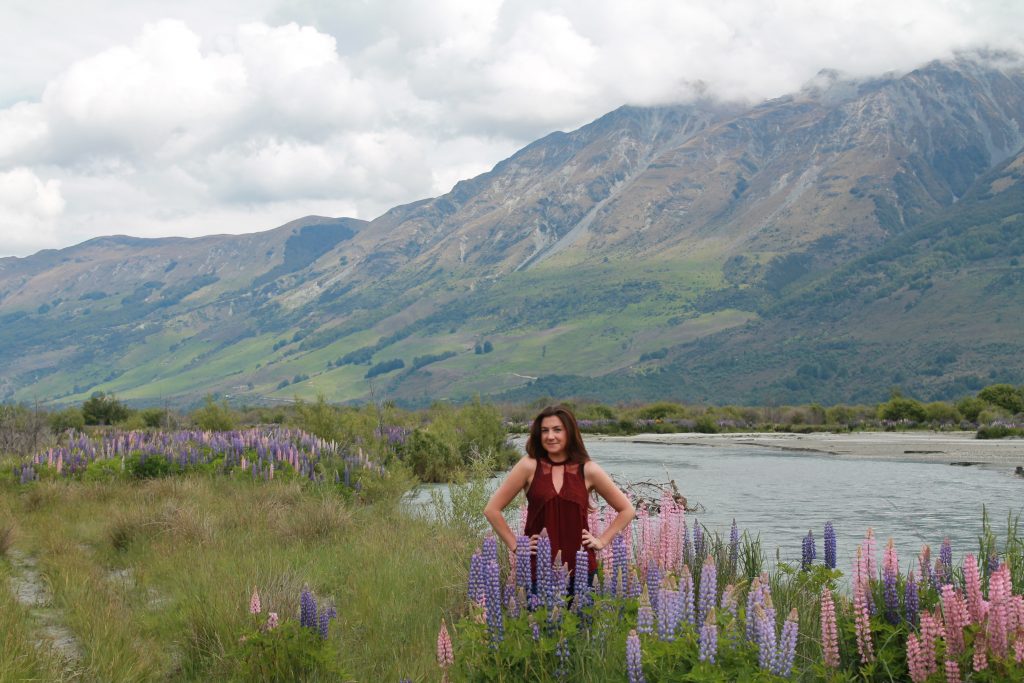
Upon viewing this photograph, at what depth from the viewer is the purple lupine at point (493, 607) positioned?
554 cm

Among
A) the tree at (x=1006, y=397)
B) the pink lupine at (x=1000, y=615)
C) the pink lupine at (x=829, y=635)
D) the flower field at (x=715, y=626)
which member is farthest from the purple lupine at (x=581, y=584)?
the tree at (x=1006, y=397)

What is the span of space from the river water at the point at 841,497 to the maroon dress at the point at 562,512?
398cm

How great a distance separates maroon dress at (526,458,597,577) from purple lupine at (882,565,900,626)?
191cm

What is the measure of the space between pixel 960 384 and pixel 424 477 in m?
128

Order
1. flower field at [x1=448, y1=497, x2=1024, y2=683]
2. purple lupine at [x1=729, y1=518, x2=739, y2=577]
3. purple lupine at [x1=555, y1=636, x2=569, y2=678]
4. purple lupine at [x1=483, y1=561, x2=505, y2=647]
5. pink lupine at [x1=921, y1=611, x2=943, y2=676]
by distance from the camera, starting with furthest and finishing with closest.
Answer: purple lupine at [x1=729, y1=518, x2=739, y2=577]
purple lupine at [x1=483, y1=561, x2=505, y2=647]
purple lupine at [x1=555, y1=636, x2=569, y2=678]
pink lupine at [x1=921, y1=611, x2=943, y2=676]
flower field at [x1=448, y1=497, x2=1024, y2=683]

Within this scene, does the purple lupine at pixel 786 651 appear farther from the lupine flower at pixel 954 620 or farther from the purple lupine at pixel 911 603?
the purple lupine at pixel 911 603

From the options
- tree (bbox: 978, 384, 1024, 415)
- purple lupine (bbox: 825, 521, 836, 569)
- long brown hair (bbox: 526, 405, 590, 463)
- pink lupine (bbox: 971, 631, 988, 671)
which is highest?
long brown hair (bbox: 526, 405, 590, 463)

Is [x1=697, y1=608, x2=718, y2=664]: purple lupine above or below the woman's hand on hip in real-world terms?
below

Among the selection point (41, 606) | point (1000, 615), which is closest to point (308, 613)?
point (41, 606)

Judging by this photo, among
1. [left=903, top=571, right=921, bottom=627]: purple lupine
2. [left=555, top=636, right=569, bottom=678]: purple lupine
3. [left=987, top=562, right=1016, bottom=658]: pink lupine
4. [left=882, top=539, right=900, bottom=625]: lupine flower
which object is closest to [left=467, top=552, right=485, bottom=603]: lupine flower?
[left=555, top=636, right=569, bottom=678]: purple lupine

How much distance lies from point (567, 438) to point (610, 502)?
575 mm

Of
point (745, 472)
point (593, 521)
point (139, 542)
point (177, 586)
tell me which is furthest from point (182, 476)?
point (745, 472)

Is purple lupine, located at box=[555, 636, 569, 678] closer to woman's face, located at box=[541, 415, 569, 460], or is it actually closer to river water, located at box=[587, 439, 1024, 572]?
woman's face, located at box=[541, 415, 569, 460]

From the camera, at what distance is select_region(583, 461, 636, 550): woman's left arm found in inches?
251
